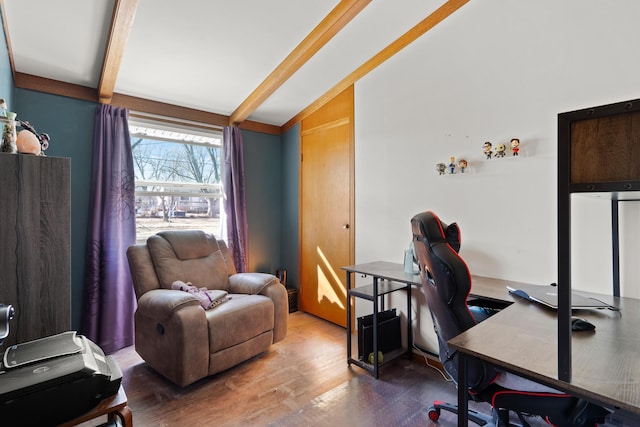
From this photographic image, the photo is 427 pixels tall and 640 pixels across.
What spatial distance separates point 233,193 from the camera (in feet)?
11.0

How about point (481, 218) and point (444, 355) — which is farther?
point (481, 218)

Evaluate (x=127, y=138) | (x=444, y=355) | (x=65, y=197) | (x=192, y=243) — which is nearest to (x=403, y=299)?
(x=444, y=355)

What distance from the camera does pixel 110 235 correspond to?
8.60 feet

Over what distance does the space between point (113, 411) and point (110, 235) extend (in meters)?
2.01

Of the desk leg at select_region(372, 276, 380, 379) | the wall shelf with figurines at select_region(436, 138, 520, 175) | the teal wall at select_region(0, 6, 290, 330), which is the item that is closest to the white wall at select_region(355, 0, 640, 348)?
the wall shelf with figurines at select_region(436, 138, 520, 175)

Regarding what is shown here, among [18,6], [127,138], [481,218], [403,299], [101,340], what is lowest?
[101,340]

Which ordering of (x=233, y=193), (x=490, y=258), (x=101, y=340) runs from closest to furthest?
1. (x=490, y=258)
2. (x=101, y=340)
3. (x=233, y=193)

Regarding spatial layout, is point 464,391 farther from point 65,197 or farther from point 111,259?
point 111,259

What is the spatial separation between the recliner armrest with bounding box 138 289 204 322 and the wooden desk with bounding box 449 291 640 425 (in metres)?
1.71

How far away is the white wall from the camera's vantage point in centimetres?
167

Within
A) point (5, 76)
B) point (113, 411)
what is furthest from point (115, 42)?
point (113, 411)

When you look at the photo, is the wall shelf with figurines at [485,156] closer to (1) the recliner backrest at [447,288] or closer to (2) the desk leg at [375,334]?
(2) the desk leg at [375,334]

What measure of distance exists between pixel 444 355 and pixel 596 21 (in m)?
1.93

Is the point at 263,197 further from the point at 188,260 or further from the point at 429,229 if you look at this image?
the point at 429,229
